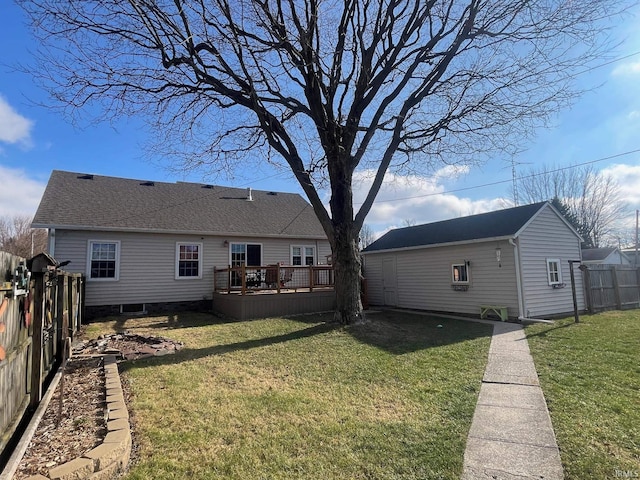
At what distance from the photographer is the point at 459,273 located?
1243cm

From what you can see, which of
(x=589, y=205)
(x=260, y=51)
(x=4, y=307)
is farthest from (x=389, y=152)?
(x=589, y=205)

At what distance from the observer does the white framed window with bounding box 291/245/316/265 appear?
15727 millimetres

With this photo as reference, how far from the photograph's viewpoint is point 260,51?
8.22 m

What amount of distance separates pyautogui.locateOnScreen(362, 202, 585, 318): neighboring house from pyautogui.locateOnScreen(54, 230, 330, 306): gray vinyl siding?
24.7ft

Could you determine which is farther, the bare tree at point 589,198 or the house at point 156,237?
the bare tree at point 589,198

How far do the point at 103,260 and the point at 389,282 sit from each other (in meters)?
10.9

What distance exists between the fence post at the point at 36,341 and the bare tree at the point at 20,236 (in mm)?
34480

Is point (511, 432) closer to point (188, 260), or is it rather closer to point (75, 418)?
point (75, 418)

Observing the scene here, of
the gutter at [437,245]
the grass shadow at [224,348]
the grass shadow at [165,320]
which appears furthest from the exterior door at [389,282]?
the grass shadow at [165,320]

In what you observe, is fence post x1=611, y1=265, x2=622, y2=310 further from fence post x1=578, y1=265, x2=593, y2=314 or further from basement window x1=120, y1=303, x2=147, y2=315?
basement window x1=120, y1=303, x2=147, y2=315

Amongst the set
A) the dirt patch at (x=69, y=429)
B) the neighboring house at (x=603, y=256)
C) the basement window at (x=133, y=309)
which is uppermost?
the neighboring house at (x=603, y=256)

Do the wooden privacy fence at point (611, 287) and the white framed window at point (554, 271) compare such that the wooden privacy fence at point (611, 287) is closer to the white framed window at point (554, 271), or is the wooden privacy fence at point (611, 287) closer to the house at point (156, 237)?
the white framed window at point (554, 271)

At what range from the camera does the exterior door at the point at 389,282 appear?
1495cm

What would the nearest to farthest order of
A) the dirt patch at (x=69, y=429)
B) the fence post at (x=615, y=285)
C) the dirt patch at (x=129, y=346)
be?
1. the dirt patch at (x=69, y=429)
2. the dirt patch at (x=129, y=346)
3. the fence post at (x=615, y=285)
